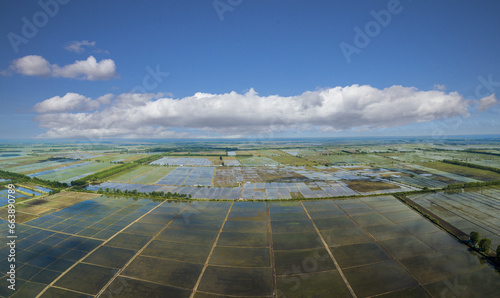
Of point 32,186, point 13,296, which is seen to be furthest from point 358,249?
point 32,186

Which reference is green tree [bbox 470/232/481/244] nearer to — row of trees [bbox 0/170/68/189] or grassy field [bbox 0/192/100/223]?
grassy field [bbox 0/192/100/223]

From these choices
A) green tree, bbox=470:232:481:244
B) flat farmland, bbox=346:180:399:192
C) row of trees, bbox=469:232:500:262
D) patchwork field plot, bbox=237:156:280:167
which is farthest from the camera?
patchwork field plot, bbox=237:156:280:167

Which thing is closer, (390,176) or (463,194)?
(463,194)

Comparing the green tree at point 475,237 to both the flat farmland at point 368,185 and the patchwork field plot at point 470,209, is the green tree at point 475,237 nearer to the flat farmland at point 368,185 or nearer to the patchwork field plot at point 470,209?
the patchwork field plot at point 470,209

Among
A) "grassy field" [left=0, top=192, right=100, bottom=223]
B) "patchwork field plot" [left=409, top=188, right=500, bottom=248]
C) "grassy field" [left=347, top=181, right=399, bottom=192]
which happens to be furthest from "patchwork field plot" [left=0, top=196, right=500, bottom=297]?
"grassy field" [left=347, top=181, right=399, bottom=192]

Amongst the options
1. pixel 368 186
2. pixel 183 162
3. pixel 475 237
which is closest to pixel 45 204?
pixel 183 162

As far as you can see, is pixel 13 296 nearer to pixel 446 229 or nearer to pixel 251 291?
pixel 251 291
